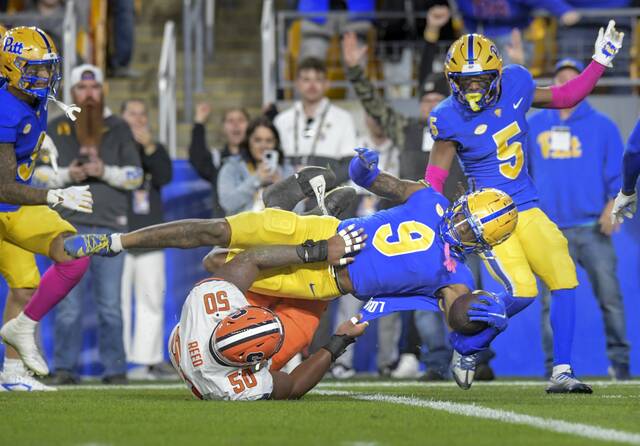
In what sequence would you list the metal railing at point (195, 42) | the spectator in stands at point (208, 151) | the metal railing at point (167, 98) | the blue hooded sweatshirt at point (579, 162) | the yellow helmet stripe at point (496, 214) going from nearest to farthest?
the yellow helmet stripe at point (496, 214), the blue hooded sweatshirt at point (579, 162), the spectator in stands at point (208, 151), the metal railing at point (167, 98), the metal railing at point (195, 42)

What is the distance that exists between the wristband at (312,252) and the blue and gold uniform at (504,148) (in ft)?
4.29

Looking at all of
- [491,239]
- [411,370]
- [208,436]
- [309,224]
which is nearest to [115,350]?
[411,370]

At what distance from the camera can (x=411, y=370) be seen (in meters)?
11.1

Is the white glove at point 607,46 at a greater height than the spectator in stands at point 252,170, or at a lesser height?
greater

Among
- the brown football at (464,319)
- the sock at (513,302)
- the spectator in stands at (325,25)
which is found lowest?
the sock at (513,302)

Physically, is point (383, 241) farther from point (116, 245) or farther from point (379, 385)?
point (379, 385)

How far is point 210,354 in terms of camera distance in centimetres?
724

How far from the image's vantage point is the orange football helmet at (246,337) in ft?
23.2

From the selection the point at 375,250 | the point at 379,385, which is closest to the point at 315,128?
the point at 379,385

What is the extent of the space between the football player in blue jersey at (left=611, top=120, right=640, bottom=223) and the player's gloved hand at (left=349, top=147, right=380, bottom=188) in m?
1.67

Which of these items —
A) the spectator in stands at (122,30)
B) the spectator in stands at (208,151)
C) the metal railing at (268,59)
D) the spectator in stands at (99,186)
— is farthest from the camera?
the spectator in stands at (122,30)

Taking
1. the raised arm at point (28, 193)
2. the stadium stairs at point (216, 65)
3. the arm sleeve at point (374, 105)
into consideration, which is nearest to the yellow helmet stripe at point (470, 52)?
the raised arm at point (28, 193)

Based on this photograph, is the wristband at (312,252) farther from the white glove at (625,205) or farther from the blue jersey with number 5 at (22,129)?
the white glove at (625,205)

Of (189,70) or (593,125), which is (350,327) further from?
(189,70)
